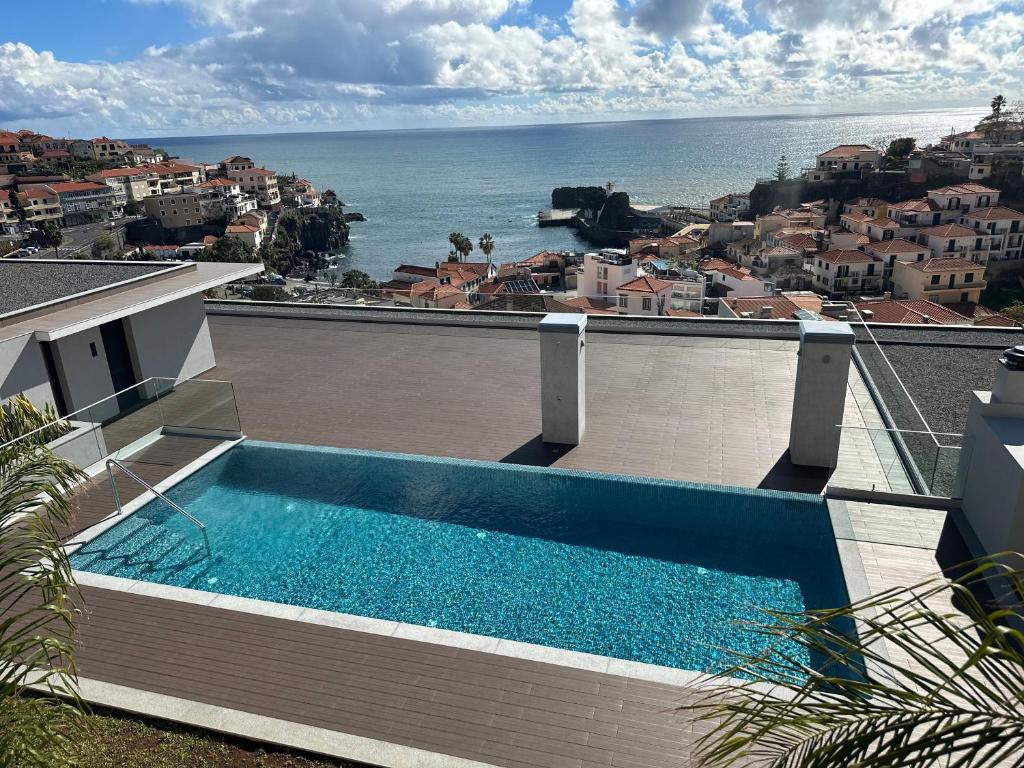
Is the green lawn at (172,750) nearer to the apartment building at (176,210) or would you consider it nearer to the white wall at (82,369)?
the white wall at (82,369)

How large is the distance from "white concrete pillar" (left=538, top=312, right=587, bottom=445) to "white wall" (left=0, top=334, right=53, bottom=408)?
25.1ft

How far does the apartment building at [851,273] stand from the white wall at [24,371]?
5687 cm

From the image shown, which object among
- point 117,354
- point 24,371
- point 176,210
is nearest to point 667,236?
point 176,210

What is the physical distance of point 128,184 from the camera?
4146 inches

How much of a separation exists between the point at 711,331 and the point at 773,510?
7.08 meters

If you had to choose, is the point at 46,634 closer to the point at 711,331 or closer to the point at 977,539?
the point at 977,539

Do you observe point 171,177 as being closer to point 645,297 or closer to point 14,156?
point 14,156

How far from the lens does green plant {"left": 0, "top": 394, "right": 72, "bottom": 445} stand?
9609 mm

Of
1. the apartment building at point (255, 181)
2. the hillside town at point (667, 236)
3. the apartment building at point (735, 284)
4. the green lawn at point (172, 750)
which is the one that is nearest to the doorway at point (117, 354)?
the hillside town at point (667, 236)

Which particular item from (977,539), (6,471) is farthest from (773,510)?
(6,471)

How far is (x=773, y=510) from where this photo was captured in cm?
838

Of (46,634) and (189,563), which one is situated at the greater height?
(46,634)

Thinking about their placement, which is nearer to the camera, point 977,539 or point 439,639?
point 439,639

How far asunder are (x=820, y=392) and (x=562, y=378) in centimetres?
→ 342
